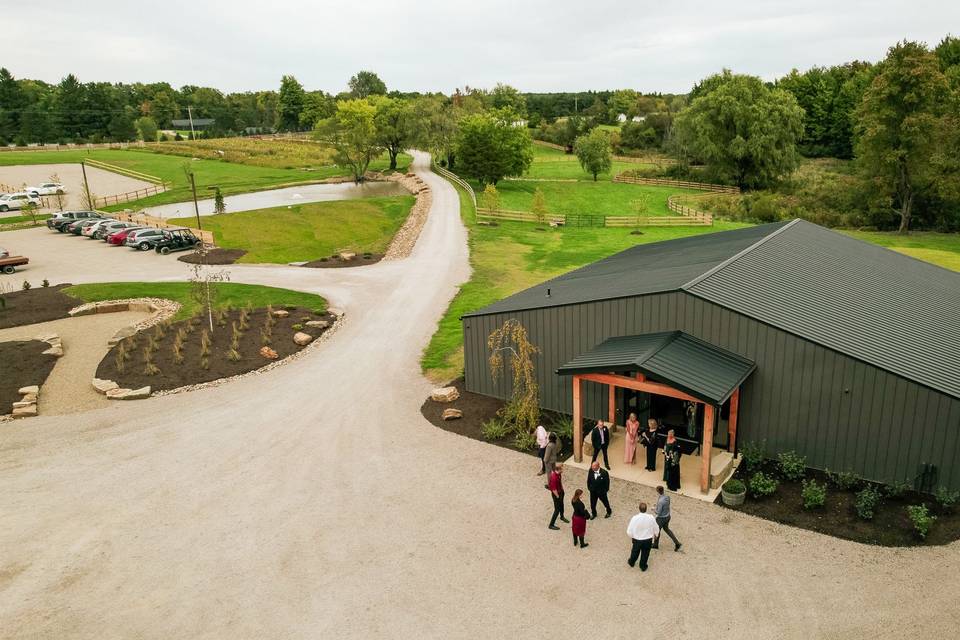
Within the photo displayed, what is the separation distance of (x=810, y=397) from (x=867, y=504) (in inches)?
102

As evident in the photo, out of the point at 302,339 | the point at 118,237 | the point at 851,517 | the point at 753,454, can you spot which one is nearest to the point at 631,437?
the point at 753,454

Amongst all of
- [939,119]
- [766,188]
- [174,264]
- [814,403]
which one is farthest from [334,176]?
[814,403]

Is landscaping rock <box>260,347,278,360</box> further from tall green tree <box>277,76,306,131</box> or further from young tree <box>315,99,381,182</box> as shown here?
tall green tree <box>277,76,306,131</box>

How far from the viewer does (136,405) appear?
20.7 meters

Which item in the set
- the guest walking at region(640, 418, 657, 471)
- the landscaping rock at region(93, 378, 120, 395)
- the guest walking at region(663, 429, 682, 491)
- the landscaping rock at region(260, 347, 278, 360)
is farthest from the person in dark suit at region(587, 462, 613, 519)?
the landscaping rock at region(93, 378, 120, 395)

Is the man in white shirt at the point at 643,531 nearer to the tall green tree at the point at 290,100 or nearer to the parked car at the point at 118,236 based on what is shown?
the parked car at the point at 118,236

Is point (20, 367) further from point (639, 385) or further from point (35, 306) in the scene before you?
point (639, 385)

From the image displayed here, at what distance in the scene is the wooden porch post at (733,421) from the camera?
15.8 m

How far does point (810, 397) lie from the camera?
14820mm

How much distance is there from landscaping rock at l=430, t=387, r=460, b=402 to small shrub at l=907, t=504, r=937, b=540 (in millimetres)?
12231

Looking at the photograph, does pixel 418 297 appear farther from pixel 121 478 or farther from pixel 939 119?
pixel 939 119

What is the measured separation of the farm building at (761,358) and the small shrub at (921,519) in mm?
A: 1112

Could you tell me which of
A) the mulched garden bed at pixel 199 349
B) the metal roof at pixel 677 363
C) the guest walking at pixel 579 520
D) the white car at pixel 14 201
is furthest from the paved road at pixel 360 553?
the white car at pixel 14 201

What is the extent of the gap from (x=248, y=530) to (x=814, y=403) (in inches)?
513
